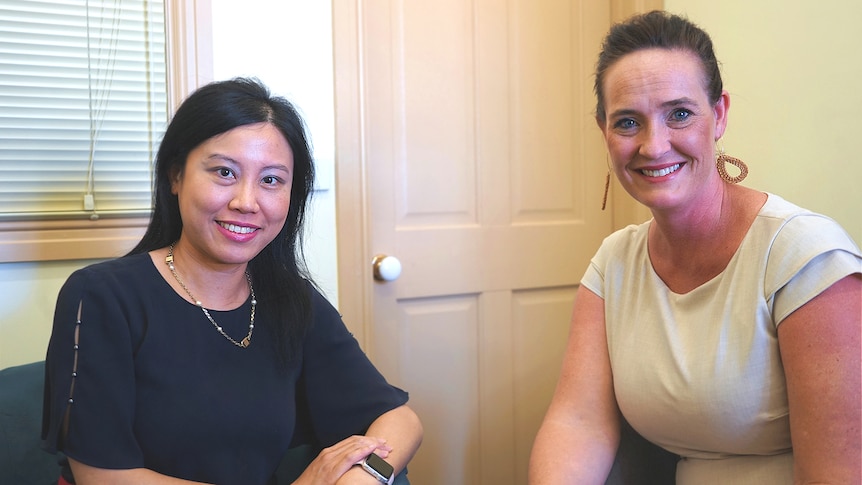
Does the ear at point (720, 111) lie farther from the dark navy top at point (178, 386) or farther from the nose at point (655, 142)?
the dark navy top at point (178, 386)

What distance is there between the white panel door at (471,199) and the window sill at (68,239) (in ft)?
1.75

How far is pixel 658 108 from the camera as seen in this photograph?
113cm

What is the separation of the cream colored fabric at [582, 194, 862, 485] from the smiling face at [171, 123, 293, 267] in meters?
0.71

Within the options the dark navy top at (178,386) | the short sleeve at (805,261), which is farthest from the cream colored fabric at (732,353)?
the dark navy top at (178,386)

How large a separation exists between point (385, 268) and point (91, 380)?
94 centimetres

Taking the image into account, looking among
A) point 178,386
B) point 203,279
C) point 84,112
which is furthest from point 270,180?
point 84,112

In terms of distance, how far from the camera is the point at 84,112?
1.58 m

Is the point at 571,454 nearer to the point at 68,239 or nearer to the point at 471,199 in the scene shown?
the point at 471,199

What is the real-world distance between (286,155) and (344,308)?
67 centimetres

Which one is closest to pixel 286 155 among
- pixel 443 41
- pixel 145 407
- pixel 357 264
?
pixel 145 407

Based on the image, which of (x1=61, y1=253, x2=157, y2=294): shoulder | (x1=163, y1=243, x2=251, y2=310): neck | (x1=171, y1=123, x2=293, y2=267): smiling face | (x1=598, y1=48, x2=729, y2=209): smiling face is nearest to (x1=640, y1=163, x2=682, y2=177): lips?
(x1=598, y1=48, x2=729, y2=209): smiling face

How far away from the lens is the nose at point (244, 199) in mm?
1188

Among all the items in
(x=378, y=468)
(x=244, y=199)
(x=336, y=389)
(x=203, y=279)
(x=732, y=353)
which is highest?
(x=244, y=199)

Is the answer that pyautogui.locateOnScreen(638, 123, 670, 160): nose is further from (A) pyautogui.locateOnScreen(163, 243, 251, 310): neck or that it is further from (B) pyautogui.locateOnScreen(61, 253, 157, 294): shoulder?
(B) pyautogui.locateOnScreen(61, 253, 157, 294): shoulder
